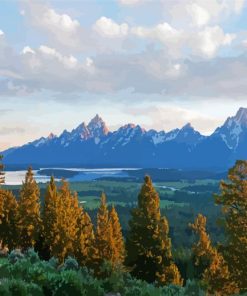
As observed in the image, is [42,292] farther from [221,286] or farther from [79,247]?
[79,247]

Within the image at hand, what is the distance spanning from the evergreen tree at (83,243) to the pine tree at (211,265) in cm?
1653

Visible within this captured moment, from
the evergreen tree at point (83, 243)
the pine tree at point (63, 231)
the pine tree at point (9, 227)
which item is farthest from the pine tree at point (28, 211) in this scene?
the pine tree at point (63, 231)

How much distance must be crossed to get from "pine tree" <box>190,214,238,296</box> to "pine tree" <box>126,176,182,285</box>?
5.08 meters

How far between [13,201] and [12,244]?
708 cm

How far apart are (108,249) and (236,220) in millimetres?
37683

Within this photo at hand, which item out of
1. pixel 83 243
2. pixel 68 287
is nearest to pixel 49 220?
pixel 83 243

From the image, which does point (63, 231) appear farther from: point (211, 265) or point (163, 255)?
point (211, 265)

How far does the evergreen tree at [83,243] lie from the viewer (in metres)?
70.7

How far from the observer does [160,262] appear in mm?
51562

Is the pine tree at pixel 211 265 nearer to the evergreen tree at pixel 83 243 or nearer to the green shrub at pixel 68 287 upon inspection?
the evergreen tree at pixel 83 243

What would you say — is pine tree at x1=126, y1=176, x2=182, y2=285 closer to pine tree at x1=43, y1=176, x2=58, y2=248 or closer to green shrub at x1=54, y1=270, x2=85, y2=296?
pine tree at x1=43, y1=176, x2=58, y2=248

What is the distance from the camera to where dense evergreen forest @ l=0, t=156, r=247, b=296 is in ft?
65.5

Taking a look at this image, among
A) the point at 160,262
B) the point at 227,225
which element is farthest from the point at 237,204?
the point at 160,262

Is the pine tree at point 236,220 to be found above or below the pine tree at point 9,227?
above
